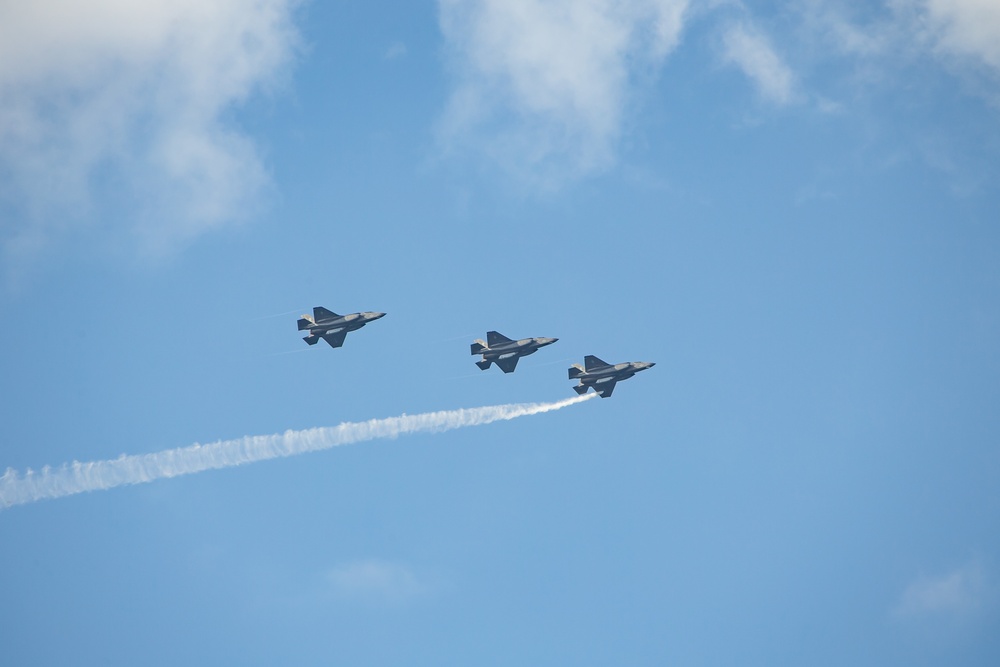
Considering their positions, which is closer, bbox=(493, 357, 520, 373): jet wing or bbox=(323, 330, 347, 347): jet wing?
bbox=(493, 357, 520, 373): jet wing

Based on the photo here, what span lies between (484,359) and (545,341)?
18.6 ft

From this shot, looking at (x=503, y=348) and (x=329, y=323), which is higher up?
(x=329, y=323)

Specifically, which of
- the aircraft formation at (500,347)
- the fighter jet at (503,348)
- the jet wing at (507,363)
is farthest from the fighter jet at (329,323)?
the jet wing at (507,363)

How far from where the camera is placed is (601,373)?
11944 cm

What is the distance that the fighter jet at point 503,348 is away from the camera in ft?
392

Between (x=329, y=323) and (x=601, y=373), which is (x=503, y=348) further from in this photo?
(x=329, y=323)

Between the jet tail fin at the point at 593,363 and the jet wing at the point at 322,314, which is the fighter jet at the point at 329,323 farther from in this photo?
the jet tail fin at the point at 593,363

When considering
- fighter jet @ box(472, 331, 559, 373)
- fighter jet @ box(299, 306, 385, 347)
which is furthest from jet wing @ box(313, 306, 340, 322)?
fighter jet @ box(472, 331, 559, 373)

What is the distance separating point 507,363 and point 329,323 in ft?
53.6

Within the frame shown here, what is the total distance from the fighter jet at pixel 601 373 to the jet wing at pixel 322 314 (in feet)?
72.1

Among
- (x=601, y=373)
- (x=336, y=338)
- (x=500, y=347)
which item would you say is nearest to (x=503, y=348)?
(x=500, y=347)

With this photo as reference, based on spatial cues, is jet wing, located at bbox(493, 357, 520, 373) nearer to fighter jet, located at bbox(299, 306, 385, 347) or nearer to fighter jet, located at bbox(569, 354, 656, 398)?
fighter jet, located at bbox(569, 354, 656, 398)

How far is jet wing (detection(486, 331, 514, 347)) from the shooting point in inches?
4727

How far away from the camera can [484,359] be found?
119875 millimetres
